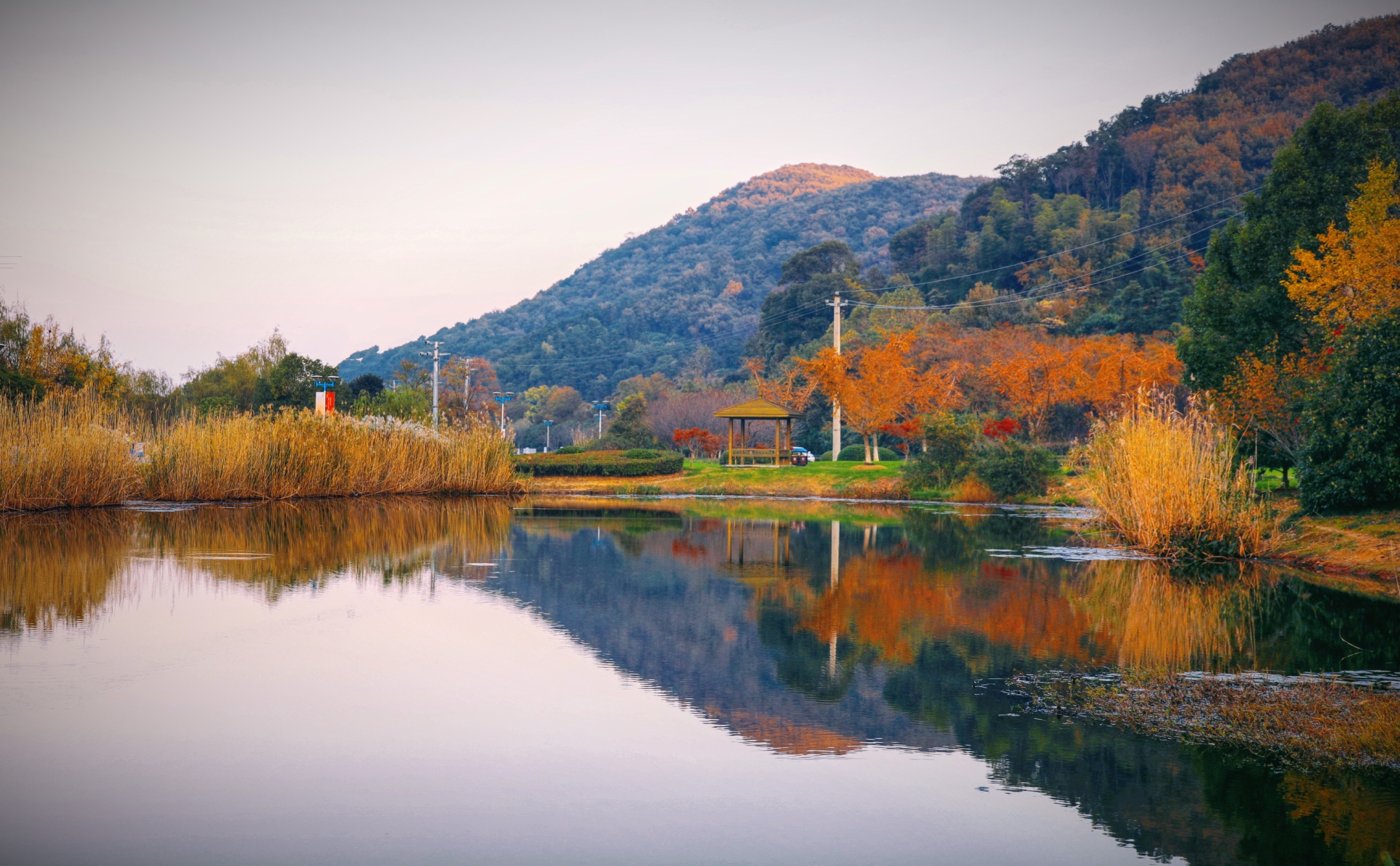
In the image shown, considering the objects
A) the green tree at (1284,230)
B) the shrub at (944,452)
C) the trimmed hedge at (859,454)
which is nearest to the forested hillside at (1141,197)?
the trimmed hedge at (859,454)

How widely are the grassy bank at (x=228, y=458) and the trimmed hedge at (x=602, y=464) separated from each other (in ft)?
11.9

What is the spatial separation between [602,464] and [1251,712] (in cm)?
2732

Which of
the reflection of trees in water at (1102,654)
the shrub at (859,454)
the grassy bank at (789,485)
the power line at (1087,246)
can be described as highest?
the power line at (1087,246)

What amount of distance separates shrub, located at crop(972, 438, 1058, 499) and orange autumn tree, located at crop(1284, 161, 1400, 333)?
31.5 feet

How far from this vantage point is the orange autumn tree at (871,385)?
126ft

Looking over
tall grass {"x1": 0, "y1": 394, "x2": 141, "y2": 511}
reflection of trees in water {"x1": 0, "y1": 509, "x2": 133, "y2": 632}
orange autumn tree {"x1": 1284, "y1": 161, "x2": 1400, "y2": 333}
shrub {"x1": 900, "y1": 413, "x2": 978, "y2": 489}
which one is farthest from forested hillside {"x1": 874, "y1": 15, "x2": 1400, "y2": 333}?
reflection of trees in water {"x1": 0, "y1": 509, "x2": 133, "y2": 632}

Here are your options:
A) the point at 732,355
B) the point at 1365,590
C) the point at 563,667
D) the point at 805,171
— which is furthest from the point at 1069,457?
the point at 805,171

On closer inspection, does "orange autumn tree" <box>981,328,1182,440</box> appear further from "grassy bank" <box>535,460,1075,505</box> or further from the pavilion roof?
the pavilion roof

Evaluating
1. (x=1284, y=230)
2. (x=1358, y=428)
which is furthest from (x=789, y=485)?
Answer: (x=1358, y=428)

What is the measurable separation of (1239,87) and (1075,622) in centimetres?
8773

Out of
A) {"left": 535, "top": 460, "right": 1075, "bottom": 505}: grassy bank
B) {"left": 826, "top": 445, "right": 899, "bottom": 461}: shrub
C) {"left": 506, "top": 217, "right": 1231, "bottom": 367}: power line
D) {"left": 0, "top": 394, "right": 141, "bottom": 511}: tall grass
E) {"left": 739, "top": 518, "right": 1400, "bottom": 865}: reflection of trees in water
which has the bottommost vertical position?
A: {"left": 739, "top": 518, "right": 1400, "bottom": 865}: reflection of trees in water

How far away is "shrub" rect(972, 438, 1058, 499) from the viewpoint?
27.1m

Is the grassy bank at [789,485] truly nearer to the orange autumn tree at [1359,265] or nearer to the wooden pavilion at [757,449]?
the wooden pavilion at [757,449]

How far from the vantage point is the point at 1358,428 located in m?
14.1
